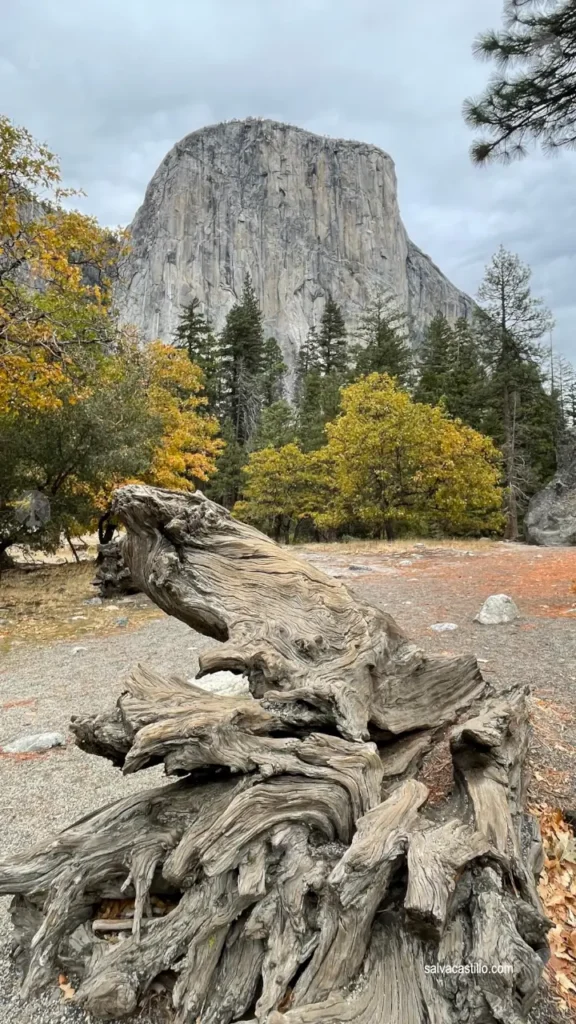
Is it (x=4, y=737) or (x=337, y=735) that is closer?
(x=337, y=735)

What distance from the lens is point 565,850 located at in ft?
9.16

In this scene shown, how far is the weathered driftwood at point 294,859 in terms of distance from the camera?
183 cm

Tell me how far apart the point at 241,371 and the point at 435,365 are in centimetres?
1385

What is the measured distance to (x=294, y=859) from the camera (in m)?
2.17

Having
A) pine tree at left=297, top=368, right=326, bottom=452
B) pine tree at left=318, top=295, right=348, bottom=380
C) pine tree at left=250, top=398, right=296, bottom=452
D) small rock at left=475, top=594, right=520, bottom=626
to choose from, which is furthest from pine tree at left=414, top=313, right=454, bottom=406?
small rock at left=475, top=594, right=520, bottom=626

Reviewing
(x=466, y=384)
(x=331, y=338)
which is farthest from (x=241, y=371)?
(x=466, y=384)

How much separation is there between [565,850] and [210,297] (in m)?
Result: 72.6

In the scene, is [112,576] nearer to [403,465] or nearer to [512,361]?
[403,465]

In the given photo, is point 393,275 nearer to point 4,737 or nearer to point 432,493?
point 432,493

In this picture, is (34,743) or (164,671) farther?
(164,671)

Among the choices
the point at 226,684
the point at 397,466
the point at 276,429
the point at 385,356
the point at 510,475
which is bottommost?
the point at 226,684

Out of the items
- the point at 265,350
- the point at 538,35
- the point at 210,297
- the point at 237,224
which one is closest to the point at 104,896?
the point at 538,35

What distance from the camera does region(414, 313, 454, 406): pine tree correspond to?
32.9m

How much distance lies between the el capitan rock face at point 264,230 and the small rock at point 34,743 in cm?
6675
